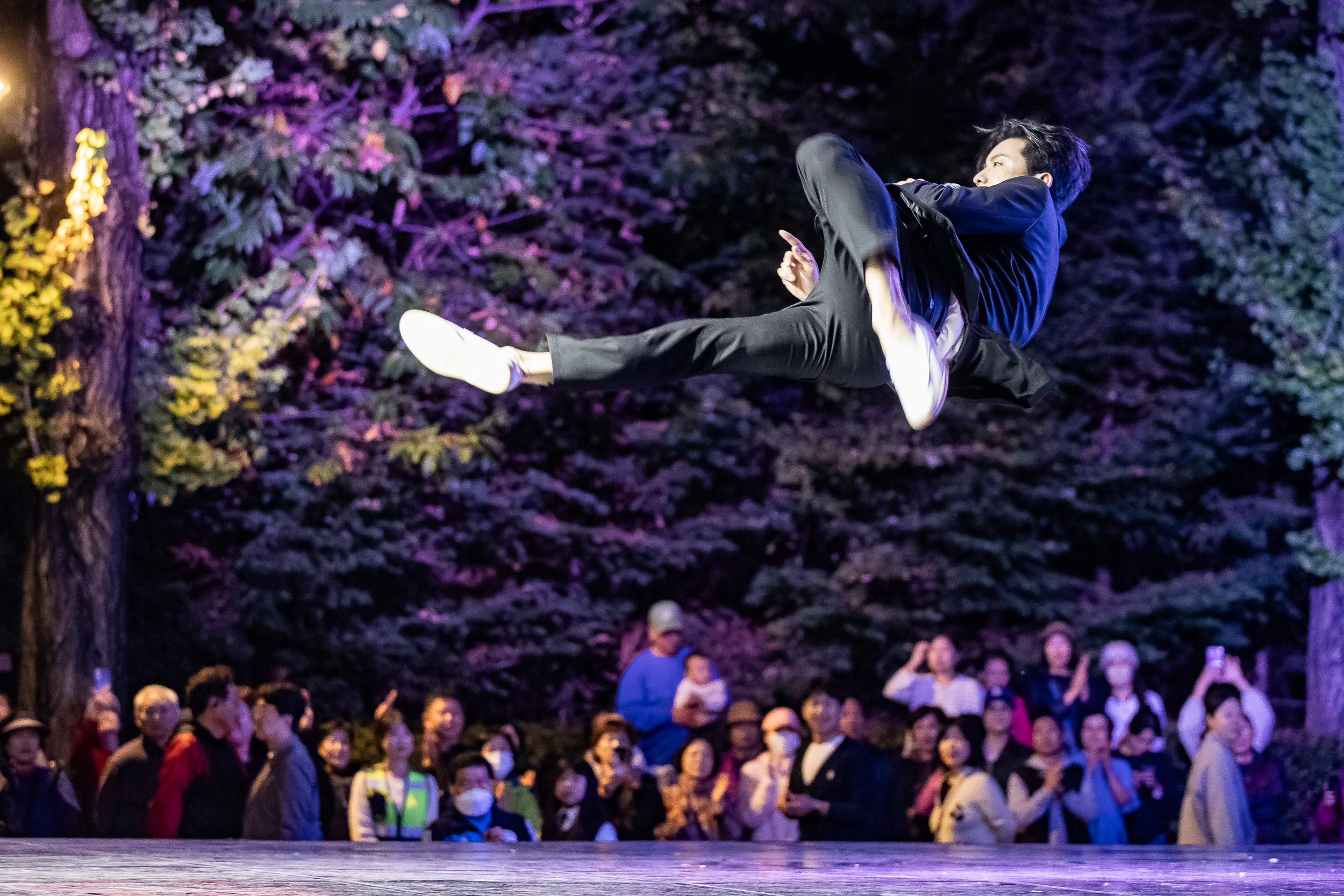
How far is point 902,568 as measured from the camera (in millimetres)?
12422

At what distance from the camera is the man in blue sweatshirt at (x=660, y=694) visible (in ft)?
28.3

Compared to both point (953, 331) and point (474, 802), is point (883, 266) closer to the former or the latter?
point (953, 331)

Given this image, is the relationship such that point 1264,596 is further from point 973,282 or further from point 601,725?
point 973,282

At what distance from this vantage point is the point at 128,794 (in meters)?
7.30

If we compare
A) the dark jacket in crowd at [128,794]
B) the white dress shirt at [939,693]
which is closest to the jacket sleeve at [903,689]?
the white dress shirt at [939,693]

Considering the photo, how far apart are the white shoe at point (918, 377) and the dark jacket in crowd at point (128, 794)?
4.92m

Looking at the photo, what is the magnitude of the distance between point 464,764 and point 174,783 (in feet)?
4.52

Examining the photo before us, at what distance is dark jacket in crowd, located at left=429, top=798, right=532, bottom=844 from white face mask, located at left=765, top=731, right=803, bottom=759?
1.47 meters

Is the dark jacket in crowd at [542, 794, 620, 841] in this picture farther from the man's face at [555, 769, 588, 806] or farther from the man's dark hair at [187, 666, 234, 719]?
the man's dark hair at [187, 666, 234, 719]

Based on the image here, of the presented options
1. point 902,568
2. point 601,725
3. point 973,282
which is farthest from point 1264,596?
point 973,282

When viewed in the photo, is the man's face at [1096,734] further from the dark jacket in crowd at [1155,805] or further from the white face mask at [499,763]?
the white face mask at [499,763]

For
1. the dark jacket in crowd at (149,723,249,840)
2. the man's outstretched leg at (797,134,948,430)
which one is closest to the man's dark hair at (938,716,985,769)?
the dark jacket in crowd at (149,723,249,840)

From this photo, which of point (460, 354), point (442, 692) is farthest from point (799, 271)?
point (442, 692)

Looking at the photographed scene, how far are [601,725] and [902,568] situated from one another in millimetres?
4880
